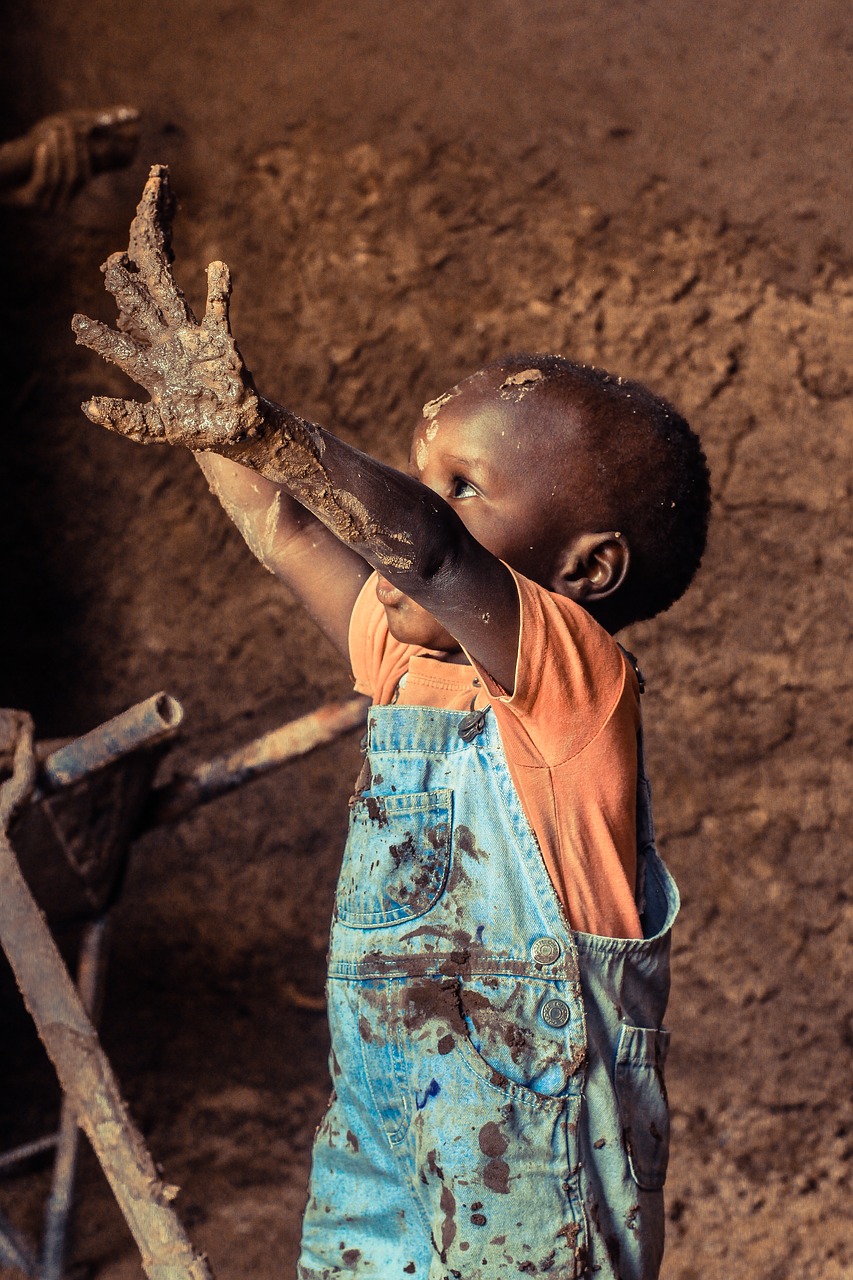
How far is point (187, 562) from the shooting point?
204cm

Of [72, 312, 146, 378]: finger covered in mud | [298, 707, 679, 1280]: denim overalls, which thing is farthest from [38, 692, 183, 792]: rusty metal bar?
[72, 312, 146, 378]: finger covered in mud

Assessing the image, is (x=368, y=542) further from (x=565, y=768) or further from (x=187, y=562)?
(x=187, y=562)

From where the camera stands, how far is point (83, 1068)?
104 centimetres

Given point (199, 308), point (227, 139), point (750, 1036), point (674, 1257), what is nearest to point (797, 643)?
point (750, 1036)

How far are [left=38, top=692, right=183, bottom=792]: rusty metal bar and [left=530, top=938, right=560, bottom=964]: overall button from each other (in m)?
0.48

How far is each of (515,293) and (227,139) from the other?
0.51m

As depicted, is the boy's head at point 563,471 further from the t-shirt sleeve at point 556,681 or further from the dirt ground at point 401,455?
the dirt ground at point 401,455

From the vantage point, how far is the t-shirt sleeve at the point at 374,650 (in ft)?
3.28

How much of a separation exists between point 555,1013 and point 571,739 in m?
0.18

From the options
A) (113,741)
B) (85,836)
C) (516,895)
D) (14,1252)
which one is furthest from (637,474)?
(14,1252)

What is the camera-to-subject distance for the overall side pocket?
2.95ft

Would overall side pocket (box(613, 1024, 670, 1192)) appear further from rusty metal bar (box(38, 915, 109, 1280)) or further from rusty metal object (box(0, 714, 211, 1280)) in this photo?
rusty metal bar (box(38, 915, 109, 1280))

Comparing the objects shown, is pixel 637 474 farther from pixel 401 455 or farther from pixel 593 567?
pixel 401 455

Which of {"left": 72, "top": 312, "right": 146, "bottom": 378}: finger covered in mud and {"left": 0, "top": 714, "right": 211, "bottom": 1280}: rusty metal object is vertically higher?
{"left": 72, "top": 312, "right": 146, "bottom": 378}: finger covered in mud
